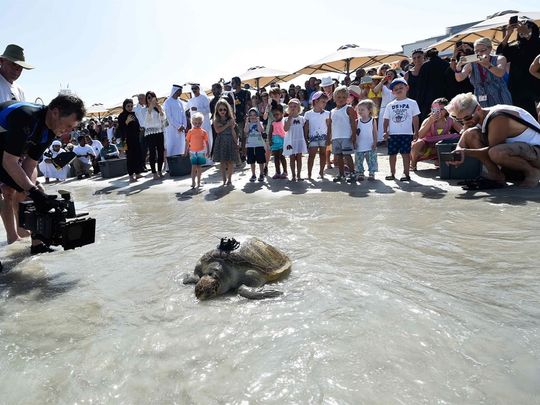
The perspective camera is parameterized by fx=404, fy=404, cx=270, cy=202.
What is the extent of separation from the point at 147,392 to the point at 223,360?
0.40 meters

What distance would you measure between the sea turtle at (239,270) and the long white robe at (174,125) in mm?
7137

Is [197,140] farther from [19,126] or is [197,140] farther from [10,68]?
[19,126]

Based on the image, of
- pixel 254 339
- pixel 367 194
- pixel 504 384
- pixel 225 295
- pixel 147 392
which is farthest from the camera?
pixel 367 194

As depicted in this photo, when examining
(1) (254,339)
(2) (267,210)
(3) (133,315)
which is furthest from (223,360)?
(2) (267,210)

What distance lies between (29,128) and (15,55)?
4.48 feet

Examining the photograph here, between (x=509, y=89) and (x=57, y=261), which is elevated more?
(x=509, y=89)

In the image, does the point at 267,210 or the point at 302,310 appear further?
the point at 267,210

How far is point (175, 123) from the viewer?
980 centimetres

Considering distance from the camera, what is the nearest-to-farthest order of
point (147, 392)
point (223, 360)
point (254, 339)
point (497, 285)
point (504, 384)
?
point (504, 384) < point (147, 392) < point (223, 360) < point (254, 339) < point (497, 285)

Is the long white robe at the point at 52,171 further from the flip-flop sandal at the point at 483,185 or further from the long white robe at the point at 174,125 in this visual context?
the flip-flop sandal at the point at 483,185

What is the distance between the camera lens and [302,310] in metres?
2.58

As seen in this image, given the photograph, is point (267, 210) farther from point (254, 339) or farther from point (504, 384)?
point (504, 384)

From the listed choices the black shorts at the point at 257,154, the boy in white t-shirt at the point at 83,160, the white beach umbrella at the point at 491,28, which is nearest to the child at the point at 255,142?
the black shorts at the point at 257,154

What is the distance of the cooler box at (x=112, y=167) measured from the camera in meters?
10.9
